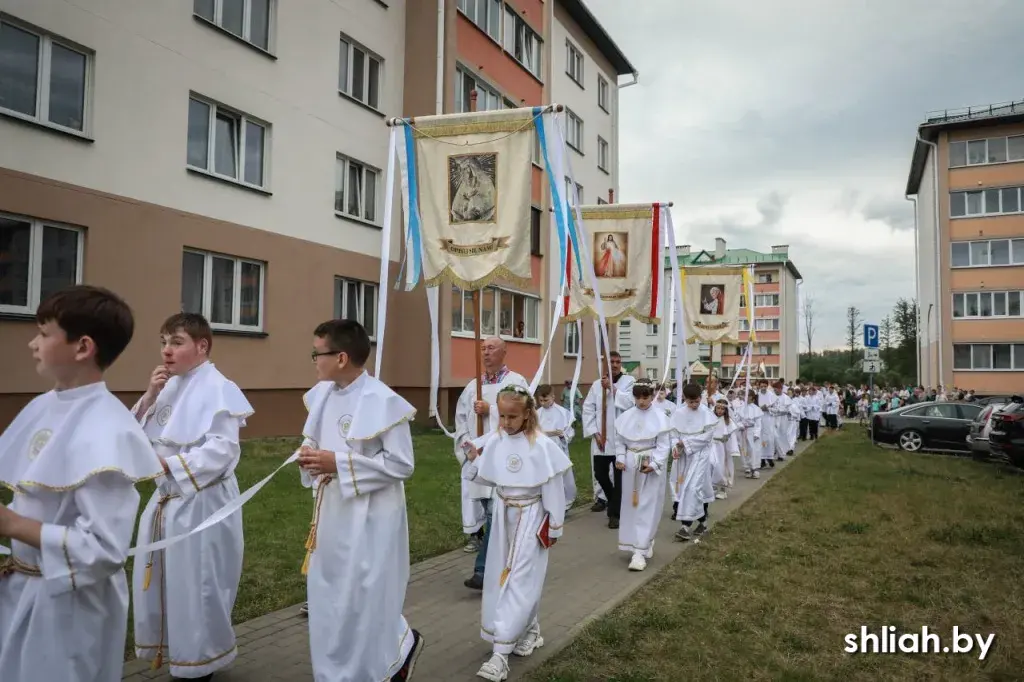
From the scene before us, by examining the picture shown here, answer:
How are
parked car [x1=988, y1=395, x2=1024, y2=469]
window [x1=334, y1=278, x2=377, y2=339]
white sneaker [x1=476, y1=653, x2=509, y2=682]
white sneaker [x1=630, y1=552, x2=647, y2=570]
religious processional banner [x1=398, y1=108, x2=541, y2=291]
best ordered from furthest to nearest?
window [x1=334, y1=278, x2=377, y2=339], parked car [x1=988, y1=395, x2=1024, y2=469], white sneaker [x1=630, y1=552, x2=647, y2=570], religious processional banner [x1=398, y1=108, x2=541, y2=291], white sneaker [x1=476, y1=653, x2=509, y2=682]

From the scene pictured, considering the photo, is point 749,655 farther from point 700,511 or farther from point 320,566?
point 700,511

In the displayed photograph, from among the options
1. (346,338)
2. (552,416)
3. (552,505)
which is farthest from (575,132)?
(346,338)

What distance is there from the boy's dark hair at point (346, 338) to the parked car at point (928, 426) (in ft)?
68.5

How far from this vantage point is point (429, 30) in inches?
781

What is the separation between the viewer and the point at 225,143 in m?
15.0

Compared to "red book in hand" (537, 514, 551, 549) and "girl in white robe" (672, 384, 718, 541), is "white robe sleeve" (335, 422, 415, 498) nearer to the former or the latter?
"red book in hand" (537, 514, 551, 549)

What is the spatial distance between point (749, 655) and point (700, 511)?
4.10 metres

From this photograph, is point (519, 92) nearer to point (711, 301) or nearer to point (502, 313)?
point (502, 313)

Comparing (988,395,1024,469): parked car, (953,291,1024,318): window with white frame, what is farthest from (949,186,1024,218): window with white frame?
(988,395,1024,469): parked car

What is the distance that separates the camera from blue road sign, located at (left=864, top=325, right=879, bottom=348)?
20.2 meters

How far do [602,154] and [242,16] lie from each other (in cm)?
1923

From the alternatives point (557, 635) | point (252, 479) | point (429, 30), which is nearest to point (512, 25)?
point (429, 30)

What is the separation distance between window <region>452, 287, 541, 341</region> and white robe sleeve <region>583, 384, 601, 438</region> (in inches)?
388

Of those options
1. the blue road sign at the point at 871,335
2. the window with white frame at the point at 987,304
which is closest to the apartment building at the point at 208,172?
the blue road sign at the point at 871,335
